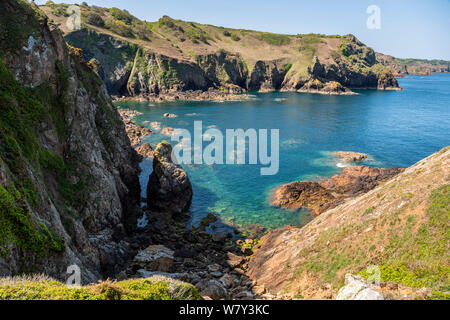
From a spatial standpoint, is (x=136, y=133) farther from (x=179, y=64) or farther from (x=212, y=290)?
(x=179, y=64)

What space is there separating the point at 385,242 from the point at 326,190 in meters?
26.3

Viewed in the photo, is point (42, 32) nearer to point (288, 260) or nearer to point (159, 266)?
point (159, 266)

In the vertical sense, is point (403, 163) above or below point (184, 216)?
above

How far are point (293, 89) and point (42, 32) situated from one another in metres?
171

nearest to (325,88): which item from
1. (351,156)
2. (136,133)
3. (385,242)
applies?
(351,156)

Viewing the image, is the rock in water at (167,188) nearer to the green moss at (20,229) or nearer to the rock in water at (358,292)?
the green moss at (20,229)

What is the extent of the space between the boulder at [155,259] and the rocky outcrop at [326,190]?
20.2 metres

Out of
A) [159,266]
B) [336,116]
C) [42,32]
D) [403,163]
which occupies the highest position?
[42,32]

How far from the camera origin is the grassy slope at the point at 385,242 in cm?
1892

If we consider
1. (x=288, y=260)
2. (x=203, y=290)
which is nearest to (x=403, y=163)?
(x=288, y=260)

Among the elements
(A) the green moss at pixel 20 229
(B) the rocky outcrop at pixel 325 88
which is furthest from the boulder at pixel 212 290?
(B) the rocky outcrop at pixel 325 88

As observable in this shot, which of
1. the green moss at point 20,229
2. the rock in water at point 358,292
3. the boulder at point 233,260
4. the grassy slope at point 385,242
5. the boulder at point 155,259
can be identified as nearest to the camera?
the rock in water at point 358,292

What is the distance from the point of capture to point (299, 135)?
83875mm

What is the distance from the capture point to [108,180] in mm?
33969
